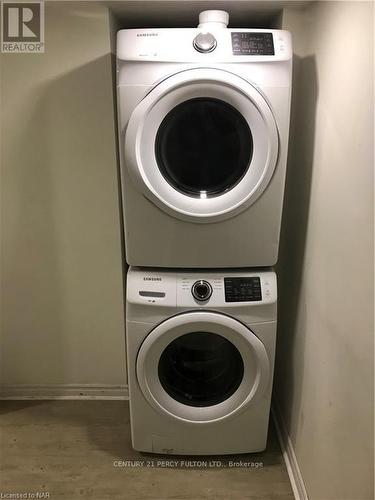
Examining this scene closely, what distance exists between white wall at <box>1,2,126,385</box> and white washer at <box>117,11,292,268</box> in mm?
386

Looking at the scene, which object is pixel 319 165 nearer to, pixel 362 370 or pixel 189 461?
pixel 362 370

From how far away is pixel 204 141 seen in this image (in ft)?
5.18

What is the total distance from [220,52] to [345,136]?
0.52m

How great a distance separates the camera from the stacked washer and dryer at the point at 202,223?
147 centimetres

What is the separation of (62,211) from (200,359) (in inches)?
35.5

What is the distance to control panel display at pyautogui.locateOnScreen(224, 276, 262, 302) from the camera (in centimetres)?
165

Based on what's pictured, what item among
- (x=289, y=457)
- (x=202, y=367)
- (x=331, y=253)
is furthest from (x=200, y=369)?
(x=331, y=253)

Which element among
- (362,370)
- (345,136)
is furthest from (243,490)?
(345,136)

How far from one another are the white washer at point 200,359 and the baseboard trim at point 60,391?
1.50ft
